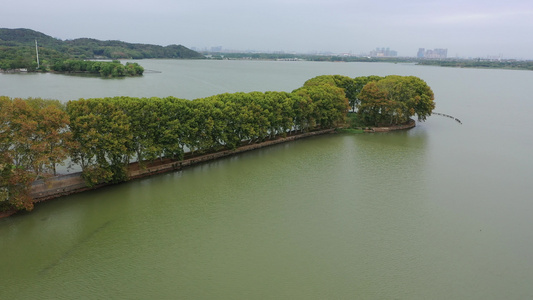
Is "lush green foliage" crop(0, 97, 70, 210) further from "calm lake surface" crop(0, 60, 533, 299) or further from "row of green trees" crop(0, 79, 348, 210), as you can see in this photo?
"calm lake surface" crop(0, 60, 533, 299)

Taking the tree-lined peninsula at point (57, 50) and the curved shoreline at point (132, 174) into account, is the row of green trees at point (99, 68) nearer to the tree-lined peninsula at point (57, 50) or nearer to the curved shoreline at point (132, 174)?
the tree-lined peninsula at point (57, 50)

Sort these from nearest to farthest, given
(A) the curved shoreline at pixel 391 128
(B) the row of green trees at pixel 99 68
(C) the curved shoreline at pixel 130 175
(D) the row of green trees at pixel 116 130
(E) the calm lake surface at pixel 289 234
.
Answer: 1. (E) the calm lake surface at pixel 289 234
2. (D) the row of green trees at pixel 116 130
3. (C) the curved shoreline at pixel 130 175
4. (A) the curved shoreline at pixel 391 128
5. (B) the row of green trees at pixel 99 68

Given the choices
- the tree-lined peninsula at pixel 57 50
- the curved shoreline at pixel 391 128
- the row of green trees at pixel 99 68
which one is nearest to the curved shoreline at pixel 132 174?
the curved shoreline at pixel 391 128

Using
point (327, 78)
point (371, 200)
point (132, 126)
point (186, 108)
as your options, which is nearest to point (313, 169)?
point (371, 200)

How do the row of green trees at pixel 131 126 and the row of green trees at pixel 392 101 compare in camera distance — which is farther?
the row of green trees at pixel 392 101

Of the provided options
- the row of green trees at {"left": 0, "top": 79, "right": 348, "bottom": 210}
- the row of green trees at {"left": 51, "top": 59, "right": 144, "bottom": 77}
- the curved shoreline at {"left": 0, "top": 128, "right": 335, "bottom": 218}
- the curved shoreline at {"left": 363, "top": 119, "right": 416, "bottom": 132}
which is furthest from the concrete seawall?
the row of green trees at {"left": 51, "top": 59, "right": 144, "bottom": 77}

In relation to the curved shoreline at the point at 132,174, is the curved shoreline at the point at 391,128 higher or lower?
higher
